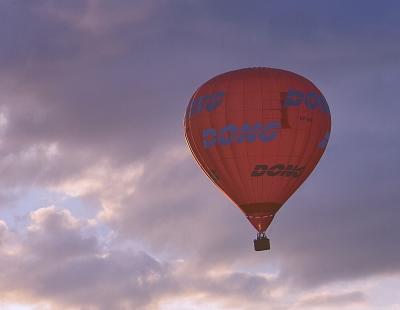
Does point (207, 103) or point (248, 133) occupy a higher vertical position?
point (207, 103)

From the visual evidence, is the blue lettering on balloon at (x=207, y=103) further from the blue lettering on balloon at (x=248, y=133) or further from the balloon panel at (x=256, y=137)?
the blue lettering on balloon at (x=248, y=133)

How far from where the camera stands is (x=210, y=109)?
11556 cm

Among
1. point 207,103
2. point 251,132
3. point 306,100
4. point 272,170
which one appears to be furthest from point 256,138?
point 306,100

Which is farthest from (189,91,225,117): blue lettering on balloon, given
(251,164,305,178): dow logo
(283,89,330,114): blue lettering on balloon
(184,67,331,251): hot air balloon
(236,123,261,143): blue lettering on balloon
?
(251,164,305,178): dow logo

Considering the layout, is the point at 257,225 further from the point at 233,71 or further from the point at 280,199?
the point at 233,71

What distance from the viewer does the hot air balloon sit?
115 metres

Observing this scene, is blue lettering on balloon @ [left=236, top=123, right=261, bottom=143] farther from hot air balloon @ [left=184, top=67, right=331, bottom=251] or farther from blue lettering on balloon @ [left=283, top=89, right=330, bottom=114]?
blue lettering on balloon @ [left=283, top=89, right=330, bottom=114]

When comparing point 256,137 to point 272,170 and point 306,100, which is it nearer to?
point 272,170

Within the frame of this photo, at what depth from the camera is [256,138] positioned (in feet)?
378

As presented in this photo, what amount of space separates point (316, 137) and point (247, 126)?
5111mm

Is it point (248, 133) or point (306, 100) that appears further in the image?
point (306, 100)

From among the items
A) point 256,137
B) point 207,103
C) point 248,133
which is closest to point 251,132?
point 248,133

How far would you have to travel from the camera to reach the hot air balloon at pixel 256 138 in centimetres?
11500

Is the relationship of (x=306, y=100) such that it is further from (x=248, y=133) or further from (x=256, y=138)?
(x=248, y=133)
